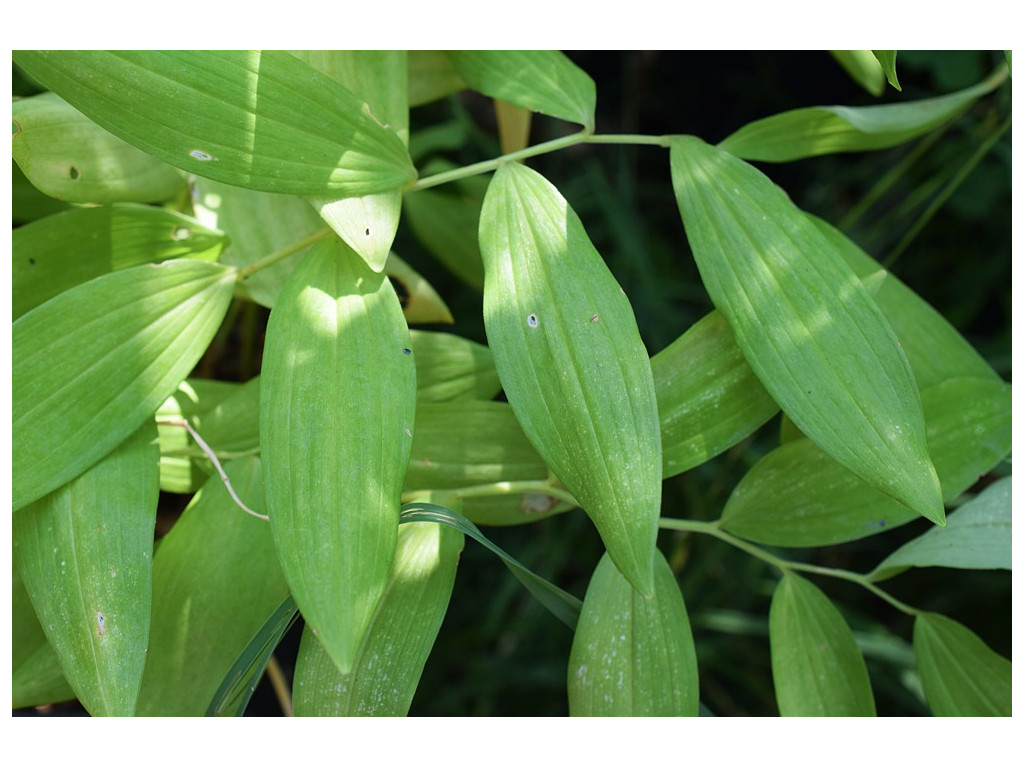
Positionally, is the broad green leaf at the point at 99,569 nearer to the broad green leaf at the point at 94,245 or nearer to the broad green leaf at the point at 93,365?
the broad green leaf at the point at 93,365

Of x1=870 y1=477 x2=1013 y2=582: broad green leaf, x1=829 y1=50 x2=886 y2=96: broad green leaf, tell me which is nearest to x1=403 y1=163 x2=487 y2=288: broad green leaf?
x1=829 y1=50 x2=886 y2=96: broad green leaf

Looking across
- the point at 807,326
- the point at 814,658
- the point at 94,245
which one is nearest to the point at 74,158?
the point at 94,245

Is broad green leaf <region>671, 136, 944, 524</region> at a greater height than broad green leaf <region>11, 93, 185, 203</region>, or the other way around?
broad green leaf <region>11, 93, 185, 203</region>

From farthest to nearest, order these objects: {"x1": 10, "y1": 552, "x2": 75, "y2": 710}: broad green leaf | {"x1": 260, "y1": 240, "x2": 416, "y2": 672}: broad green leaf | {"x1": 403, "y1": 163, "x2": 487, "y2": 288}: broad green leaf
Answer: {"x1": 403, "y1": 163, "x2": 487, "y2": 288}: broad green leaf < {"x1": 10, "y1": 552, "x2": 75, "y2": 710}: broad green leaf < {"x1": 260, "y1": 240, "x2": 416, "y2": 672}: broad green leaf

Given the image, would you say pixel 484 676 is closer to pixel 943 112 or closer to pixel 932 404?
pixel 932 404

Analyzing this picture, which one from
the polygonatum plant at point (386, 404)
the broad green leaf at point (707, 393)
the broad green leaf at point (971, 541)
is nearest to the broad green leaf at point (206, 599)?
the polygonatum plant at point (386, 404)

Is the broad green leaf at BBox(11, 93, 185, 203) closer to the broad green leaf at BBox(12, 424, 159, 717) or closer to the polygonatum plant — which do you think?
the polygonatum plant

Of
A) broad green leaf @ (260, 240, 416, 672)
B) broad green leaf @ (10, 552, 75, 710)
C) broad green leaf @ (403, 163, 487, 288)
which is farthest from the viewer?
broad green leaf @ (403, 163, 487, 288)
